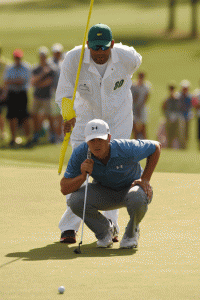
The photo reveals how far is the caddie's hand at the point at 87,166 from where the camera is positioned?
563 centimetres

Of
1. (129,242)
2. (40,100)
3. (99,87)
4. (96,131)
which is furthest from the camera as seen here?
(40,100)

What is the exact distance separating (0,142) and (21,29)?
35.7 meters

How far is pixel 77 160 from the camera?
5777 millimetres

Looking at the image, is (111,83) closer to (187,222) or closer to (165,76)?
(187,222)

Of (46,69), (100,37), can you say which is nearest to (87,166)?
(100,37)

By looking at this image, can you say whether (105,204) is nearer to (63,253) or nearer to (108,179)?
(108,179)

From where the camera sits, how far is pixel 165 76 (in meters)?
31.8

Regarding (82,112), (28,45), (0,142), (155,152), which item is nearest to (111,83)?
(82,112)

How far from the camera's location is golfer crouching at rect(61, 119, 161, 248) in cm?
565

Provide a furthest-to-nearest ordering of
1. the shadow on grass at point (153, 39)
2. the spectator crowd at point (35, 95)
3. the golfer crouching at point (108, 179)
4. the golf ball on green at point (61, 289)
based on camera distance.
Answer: the shadow on grass at point (153, 39)
the spectator crowd at point (35, 95)
the golfer crouching at point (108, 179)
the golf ball on green at point (61, 289)

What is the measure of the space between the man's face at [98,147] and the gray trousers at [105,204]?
1.49ft

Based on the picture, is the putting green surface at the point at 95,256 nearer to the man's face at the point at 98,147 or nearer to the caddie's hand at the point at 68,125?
the man's face at the point at 98,147

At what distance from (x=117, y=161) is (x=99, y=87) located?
0.89 m

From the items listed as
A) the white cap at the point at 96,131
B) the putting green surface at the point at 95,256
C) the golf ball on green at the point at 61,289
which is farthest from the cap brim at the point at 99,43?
the golf ball on green at the point at 61,289
